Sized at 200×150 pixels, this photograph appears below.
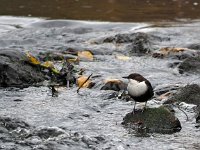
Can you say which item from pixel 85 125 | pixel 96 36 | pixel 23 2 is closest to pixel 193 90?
pixel 85 125

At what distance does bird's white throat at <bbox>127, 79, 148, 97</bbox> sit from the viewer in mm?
6816

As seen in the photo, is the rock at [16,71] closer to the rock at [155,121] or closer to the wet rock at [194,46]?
the rock at [155,121]

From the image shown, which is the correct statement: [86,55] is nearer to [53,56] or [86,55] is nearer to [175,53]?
[53,56]

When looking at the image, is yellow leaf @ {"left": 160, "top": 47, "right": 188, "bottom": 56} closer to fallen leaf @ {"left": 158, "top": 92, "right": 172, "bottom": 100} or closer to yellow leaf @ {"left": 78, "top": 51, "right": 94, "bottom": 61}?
yellow leaf @ {"left": 78, "top": 51, "right": 94, "bottom": 61}

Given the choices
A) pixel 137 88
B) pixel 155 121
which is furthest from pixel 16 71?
pixel 155 121

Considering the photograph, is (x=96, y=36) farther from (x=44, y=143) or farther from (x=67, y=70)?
(x=44, y=143)

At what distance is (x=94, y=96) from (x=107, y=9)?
36.9 ft

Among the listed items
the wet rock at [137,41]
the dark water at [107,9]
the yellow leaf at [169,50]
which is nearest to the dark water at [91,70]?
the dark water at [107,9]

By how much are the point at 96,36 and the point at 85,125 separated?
778 cm

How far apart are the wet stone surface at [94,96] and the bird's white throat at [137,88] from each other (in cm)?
37

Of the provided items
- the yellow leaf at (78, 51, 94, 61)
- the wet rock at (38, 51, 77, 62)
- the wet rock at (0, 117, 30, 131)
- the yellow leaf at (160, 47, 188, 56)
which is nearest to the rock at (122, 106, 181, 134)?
the wet rock at (0, 117, 30, 131)

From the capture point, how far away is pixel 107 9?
19641 millimetres

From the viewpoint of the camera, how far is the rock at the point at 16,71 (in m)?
9.12

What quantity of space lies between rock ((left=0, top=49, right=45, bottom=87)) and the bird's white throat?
2952 millimetres
